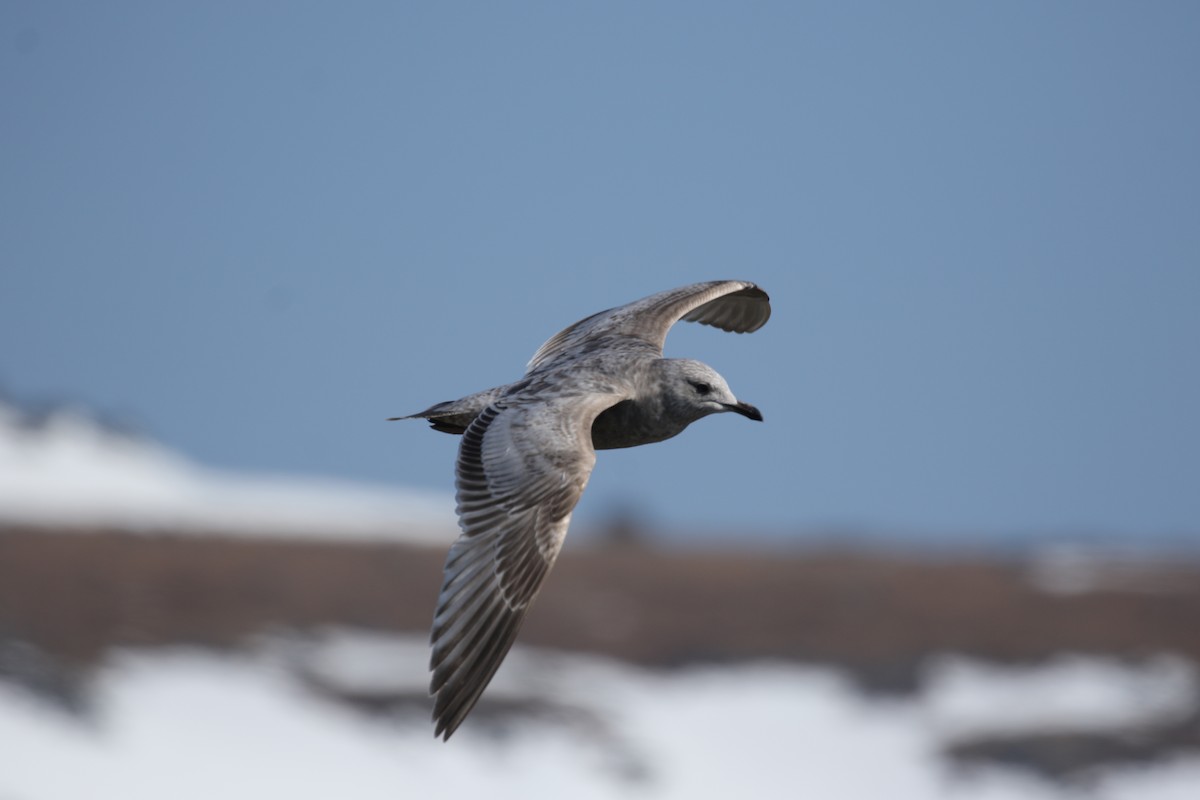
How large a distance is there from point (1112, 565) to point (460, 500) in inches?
1936

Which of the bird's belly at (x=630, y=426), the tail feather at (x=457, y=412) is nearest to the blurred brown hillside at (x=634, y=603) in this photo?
the tail feather at (x=457, y=412)

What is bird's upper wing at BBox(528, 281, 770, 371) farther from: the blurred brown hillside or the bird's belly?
the blurred brown hillside

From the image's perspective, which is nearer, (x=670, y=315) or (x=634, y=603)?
(x=670, y=315)

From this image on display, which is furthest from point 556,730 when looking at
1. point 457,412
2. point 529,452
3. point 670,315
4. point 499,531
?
point 499,531

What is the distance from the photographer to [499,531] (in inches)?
414

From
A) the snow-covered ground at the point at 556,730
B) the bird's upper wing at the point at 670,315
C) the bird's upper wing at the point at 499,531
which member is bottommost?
the bird's upper wing at the point at 499,531

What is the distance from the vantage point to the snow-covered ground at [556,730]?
107 ft

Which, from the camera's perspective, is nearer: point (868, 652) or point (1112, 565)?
point (868, 652)

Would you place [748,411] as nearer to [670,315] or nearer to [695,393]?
[695,393]

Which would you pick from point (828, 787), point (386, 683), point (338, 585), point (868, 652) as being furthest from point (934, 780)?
point (338, 585)

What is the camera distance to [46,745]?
3161 cm

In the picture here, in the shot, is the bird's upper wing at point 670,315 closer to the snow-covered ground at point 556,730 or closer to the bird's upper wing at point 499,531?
the bird's upper wing at point 499,531

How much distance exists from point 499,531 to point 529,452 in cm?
59

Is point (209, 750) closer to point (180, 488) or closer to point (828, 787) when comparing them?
point (828, 787)
